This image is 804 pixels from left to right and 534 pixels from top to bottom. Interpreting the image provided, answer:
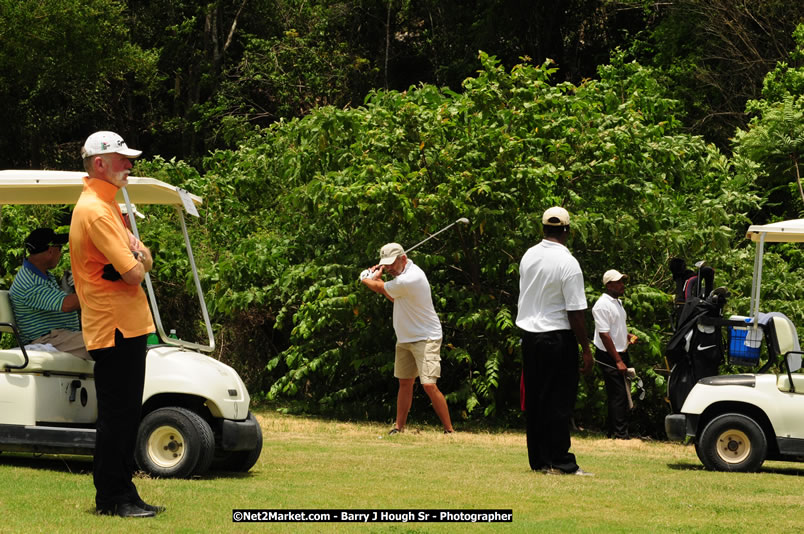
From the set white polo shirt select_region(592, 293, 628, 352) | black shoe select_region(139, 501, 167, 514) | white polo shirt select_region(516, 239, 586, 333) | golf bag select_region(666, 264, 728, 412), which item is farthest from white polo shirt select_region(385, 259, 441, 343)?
black shoe select_region(139, 501, 167, 514)

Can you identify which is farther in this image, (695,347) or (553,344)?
(695,347)

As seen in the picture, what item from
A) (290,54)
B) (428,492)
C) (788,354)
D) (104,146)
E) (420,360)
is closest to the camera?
(104,146)

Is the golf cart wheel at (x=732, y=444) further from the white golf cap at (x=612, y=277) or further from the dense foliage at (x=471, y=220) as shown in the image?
the dense foliage at (x=471, y=220)

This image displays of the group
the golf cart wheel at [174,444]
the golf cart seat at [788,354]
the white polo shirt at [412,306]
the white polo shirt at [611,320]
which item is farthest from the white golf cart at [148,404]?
the white polo shirt at [611,320]

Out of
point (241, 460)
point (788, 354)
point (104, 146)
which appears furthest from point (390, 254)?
point (104, 146)

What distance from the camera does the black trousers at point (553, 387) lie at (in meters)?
8.10

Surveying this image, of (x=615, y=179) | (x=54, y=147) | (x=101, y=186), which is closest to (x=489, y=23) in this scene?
(x=54, y=147)

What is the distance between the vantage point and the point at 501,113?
13.2 metres

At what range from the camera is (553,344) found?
810cm

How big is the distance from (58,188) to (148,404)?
1.66m

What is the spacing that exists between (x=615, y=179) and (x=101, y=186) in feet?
27.9

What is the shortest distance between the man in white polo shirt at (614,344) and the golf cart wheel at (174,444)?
5827 millimetres

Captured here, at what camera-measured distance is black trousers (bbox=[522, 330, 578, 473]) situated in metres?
8.10

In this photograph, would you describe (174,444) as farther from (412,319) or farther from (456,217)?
(456,217)
